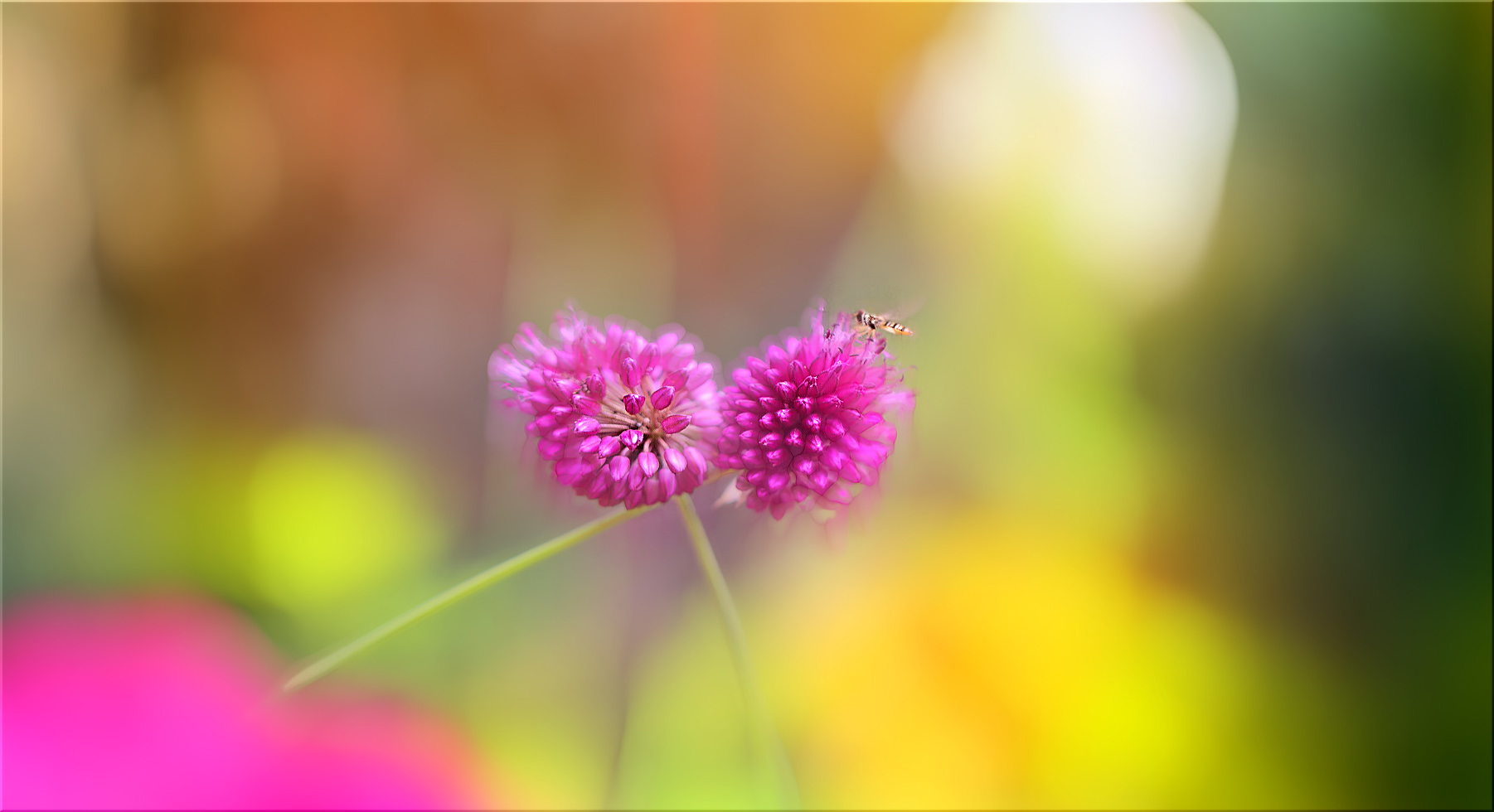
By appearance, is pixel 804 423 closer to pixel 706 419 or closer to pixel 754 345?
pixel 706 419

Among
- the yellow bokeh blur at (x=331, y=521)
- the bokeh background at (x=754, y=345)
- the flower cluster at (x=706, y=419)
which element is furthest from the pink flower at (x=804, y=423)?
the yellow bokeh blur at (x=331, y=521)

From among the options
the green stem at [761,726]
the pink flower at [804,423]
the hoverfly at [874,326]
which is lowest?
the green stem at [761,726]

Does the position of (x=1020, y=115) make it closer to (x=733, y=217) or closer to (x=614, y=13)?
(x=733, y=217)

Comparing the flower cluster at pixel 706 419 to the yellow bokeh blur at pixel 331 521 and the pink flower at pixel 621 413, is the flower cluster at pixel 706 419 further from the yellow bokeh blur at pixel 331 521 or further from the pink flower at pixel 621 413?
the yellow bokeh blur at pixel 331 521

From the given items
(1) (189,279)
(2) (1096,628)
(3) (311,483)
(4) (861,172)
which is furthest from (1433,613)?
(1) (189,279)

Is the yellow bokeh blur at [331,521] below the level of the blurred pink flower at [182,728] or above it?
above

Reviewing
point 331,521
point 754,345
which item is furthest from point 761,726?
point 331,521

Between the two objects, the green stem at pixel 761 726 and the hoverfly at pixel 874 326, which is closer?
the hoverfly at pixel 874 326
